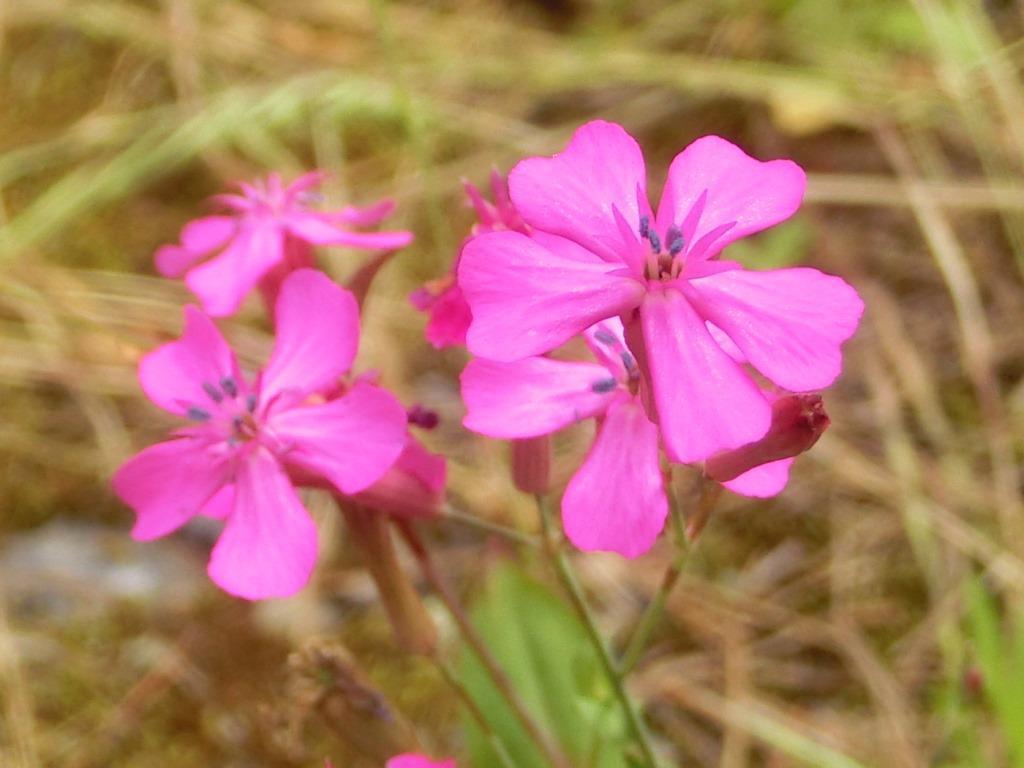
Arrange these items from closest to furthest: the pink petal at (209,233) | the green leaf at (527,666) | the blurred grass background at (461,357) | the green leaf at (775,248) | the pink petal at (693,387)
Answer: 1. the pink petal at (693,387)
2. the pink petal at (209,233)
3. the green leaf at (527,666)
4. the blurred grass background at (461,357)
5. the green leaf at (775,248)

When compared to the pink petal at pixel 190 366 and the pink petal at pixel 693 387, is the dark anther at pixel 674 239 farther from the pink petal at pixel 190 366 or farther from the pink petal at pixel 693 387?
the pink petal at pixel 190 366

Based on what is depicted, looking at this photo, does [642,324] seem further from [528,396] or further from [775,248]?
[775,248]

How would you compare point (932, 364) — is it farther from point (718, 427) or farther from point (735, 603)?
point (718, 427)

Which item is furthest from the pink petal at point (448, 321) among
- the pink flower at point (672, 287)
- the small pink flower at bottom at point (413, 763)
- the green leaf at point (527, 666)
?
the green leaf at point (527, 666)

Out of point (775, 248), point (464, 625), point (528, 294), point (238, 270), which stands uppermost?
point (528, 294)

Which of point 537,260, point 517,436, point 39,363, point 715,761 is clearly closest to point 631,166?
point 537,260

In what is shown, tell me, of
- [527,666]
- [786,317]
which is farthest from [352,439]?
[527,666]

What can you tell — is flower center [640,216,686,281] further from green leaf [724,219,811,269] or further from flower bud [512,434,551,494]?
green leaf [724,219,811,269]
